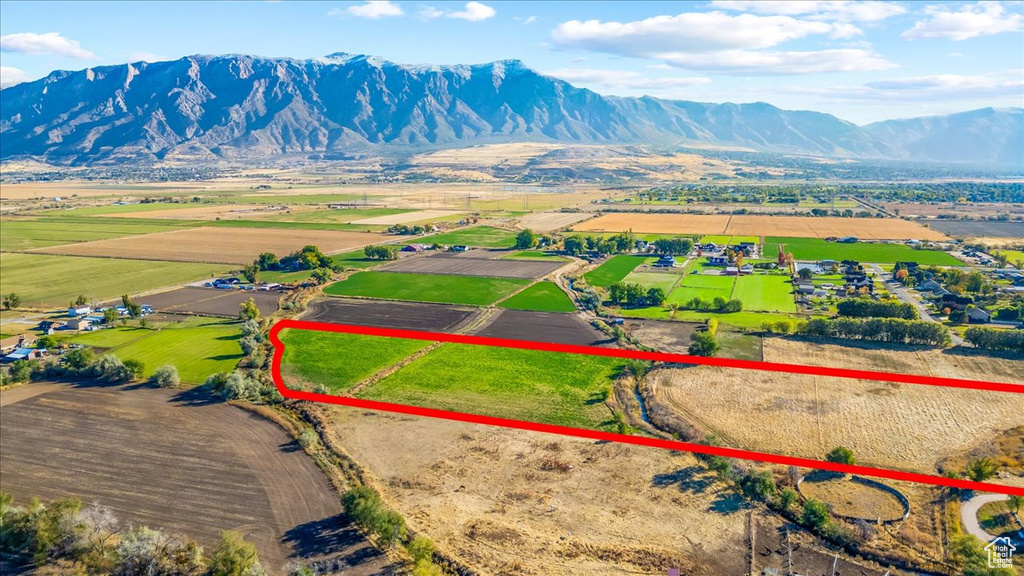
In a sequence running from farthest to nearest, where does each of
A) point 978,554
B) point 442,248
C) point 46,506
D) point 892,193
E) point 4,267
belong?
point 892,193, point 442,248, point 4,267, point 46,506, point 978,554

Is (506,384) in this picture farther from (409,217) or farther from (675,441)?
(409,217)

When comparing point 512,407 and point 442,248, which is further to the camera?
point 442,248

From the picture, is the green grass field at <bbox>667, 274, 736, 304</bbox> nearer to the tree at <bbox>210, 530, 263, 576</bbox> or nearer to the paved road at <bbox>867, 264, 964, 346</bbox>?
the paved road at <bbox>867, 264, 964, 346</bbox>

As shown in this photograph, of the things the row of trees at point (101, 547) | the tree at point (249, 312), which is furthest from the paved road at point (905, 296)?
the tree at point (249, 312)

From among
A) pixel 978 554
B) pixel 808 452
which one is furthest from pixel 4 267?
pixel 978 554

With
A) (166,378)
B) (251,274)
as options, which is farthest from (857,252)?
(166,378)

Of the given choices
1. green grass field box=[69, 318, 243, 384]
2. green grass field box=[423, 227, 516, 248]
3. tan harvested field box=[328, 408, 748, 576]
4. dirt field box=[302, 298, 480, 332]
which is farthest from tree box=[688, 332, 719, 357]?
green grass field box=[423, 227, 516, 248]

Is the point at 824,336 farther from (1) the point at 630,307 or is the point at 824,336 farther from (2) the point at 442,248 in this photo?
(2) the point at 442,248
